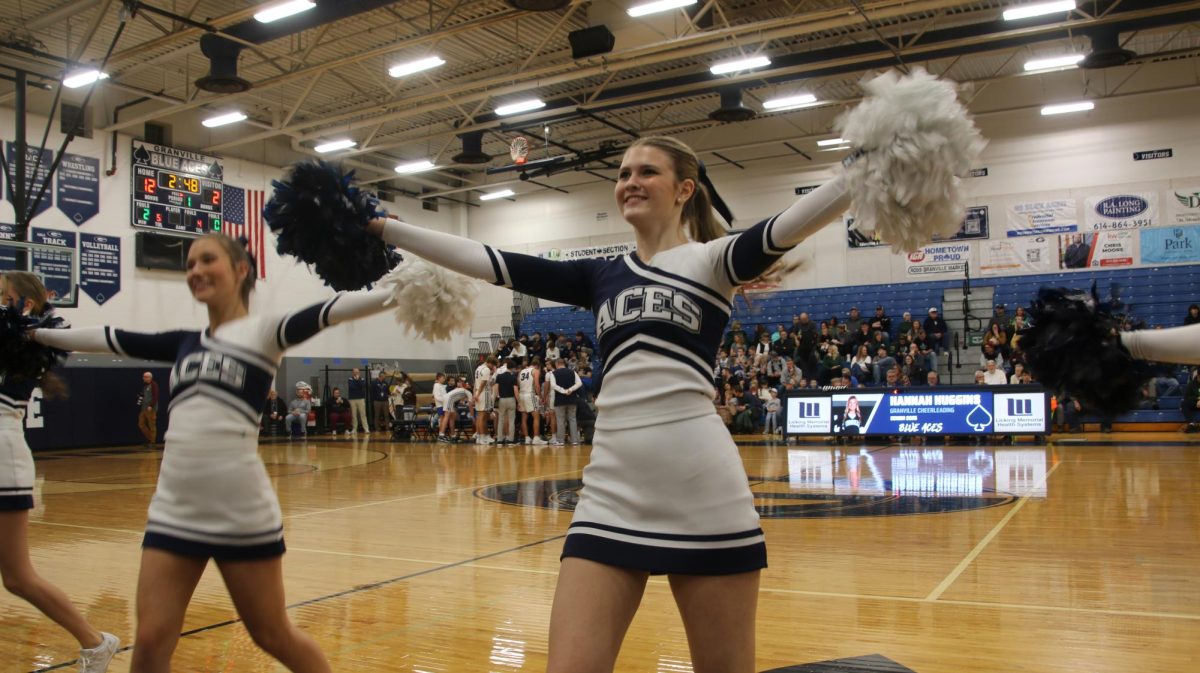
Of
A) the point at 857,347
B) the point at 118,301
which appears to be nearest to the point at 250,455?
the point at 857,347

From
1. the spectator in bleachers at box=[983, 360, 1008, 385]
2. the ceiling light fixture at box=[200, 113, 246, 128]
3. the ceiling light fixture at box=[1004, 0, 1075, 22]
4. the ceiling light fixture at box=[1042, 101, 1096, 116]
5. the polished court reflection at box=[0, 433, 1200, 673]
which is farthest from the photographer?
the ceiling light fixture at box=[1042, 101, 1096, 116]

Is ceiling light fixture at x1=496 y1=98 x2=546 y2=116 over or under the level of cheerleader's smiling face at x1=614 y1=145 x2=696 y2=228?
over

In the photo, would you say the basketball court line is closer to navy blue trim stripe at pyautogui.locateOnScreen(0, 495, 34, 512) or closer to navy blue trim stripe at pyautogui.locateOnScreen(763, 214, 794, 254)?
navy blue trim stripe at pyautogui.locateOnScreen(763, 214, 794, 254)

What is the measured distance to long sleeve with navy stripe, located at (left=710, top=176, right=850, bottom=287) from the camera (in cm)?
161

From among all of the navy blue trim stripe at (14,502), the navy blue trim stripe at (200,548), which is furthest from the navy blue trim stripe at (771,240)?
the navy blue trim stripe at (14,502)

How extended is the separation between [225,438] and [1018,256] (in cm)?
1957

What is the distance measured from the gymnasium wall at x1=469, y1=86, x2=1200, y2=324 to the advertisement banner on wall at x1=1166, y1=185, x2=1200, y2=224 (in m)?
0.10

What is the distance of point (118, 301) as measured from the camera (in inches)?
702

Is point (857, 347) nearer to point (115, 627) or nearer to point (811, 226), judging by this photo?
point (115, 627)

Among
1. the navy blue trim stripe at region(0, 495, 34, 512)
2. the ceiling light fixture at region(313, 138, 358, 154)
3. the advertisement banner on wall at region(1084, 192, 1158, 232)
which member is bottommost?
the navy blue trim stripe at region(0, 495, 34, 512)

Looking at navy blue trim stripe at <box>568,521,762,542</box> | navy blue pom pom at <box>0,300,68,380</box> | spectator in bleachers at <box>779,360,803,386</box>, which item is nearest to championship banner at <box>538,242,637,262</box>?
spectator in bleachers at <box>779,360,803,386</box>

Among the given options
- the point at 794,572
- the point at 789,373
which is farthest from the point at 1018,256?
the point at 794,572

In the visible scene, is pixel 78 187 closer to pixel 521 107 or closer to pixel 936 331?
pixel 521 107

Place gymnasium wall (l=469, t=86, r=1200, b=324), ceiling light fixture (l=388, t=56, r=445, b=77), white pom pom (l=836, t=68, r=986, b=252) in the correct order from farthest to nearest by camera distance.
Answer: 1. gymnasium wall (l=469, t=86, r=1200, b=324)
2. ceiling light fixture (l=388, t=56, r=445, b=77)
3. white pom pom (l=836, t=68, r=986, b=252)
